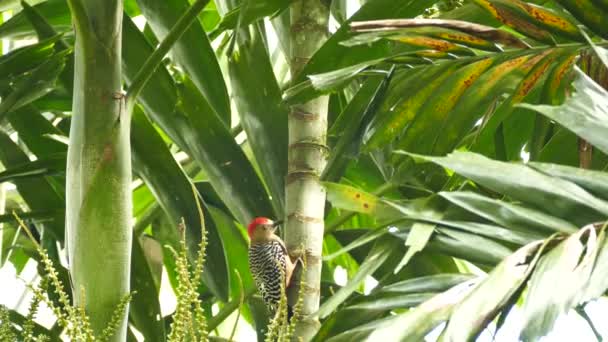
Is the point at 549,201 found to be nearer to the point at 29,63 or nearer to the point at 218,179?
the point at 218,179

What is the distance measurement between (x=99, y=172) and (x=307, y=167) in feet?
1.45

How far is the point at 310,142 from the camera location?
4.60ft

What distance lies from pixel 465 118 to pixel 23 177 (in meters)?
0.58

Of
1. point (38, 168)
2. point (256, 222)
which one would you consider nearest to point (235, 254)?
point (256, 222)

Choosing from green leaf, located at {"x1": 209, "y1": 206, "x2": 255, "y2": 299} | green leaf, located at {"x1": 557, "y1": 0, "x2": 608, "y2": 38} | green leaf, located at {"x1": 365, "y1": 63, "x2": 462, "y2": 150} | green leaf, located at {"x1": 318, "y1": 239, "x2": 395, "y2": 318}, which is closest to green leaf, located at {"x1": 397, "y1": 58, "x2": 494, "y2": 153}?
green leaf, located at {"x1": 365, "y1": 63, "x2": 462, "y2": 150}

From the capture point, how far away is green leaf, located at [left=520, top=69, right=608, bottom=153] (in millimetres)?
772

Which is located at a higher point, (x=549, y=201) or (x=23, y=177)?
(x=23, y=177)

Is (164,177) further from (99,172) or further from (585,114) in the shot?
(585,114)

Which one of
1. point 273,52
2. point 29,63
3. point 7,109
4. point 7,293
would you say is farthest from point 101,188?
point 7,293

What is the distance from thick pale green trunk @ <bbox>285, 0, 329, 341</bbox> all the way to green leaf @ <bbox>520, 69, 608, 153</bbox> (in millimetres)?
554

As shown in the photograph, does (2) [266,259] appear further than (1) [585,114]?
Yes

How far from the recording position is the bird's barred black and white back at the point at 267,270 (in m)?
1.62

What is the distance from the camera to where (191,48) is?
4.77 ft

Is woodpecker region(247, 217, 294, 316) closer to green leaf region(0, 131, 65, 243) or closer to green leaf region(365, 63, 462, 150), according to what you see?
green leaf region(0, 131, 65, 243)
